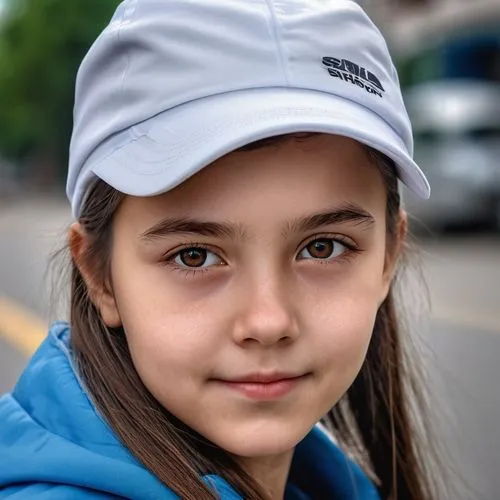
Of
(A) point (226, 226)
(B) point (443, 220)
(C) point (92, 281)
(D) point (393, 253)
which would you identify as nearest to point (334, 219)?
(A) point (226, 226)

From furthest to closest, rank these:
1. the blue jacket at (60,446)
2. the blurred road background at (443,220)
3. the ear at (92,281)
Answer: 1. the blurred road background at (443,220)
2. the ear at (92,281)
3. the blue jacket at (60,446)

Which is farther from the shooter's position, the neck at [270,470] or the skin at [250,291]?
the neck at [270,470]

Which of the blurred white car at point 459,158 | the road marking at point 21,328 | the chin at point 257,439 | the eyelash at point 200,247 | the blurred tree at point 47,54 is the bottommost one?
the blurred tree at point 47,54

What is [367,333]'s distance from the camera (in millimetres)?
1580

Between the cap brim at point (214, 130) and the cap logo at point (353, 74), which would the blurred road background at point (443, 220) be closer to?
the cap brim at point (214, 130)

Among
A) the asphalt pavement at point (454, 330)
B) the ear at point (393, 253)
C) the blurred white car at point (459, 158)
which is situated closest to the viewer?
the ear at point (393, 253)

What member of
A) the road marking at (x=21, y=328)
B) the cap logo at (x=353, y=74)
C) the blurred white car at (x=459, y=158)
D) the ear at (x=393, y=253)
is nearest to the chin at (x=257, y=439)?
the ear at (x=393, y=253)

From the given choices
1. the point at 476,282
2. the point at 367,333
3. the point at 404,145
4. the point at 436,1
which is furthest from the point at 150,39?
the point at 436,1

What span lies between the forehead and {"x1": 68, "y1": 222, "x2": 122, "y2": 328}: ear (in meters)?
0.18

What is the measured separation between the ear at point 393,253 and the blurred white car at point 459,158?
11.0 metres

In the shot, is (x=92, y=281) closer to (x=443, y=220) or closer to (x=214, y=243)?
(x=214, y=243)

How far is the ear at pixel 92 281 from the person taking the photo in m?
1.63

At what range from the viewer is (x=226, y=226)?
1467 millimetres

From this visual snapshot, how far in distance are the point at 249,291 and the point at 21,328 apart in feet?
22.5
